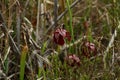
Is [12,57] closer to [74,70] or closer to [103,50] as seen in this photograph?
A: [74,70]

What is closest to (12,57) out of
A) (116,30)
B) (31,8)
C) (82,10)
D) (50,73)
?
(50,73)

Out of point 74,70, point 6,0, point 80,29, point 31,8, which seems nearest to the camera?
point 74,70

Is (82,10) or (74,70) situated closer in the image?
(74,70)

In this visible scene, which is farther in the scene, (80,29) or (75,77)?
(80,29)

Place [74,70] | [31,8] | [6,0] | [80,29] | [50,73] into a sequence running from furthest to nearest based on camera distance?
[80,29] < [31,8] < [6,0] < [74,70] < [50,73]

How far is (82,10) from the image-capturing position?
249 cm

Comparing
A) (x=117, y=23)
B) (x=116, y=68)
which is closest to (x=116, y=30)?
(x=117, y=23)

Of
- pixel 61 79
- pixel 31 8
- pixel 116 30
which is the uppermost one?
pixel 31 8

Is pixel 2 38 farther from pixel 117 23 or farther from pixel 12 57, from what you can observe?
pixel 117 23

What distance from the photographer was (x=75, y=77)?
1715 mm

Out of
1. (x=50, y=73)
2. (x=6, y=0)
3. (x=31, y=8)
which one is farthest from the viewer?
(x=31, y=8)

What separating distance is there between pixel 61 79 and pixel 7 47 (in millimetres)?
297

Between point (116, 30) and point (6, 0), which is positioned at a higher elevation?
point (6, 0)

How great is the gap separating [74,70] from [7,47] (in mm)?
350
